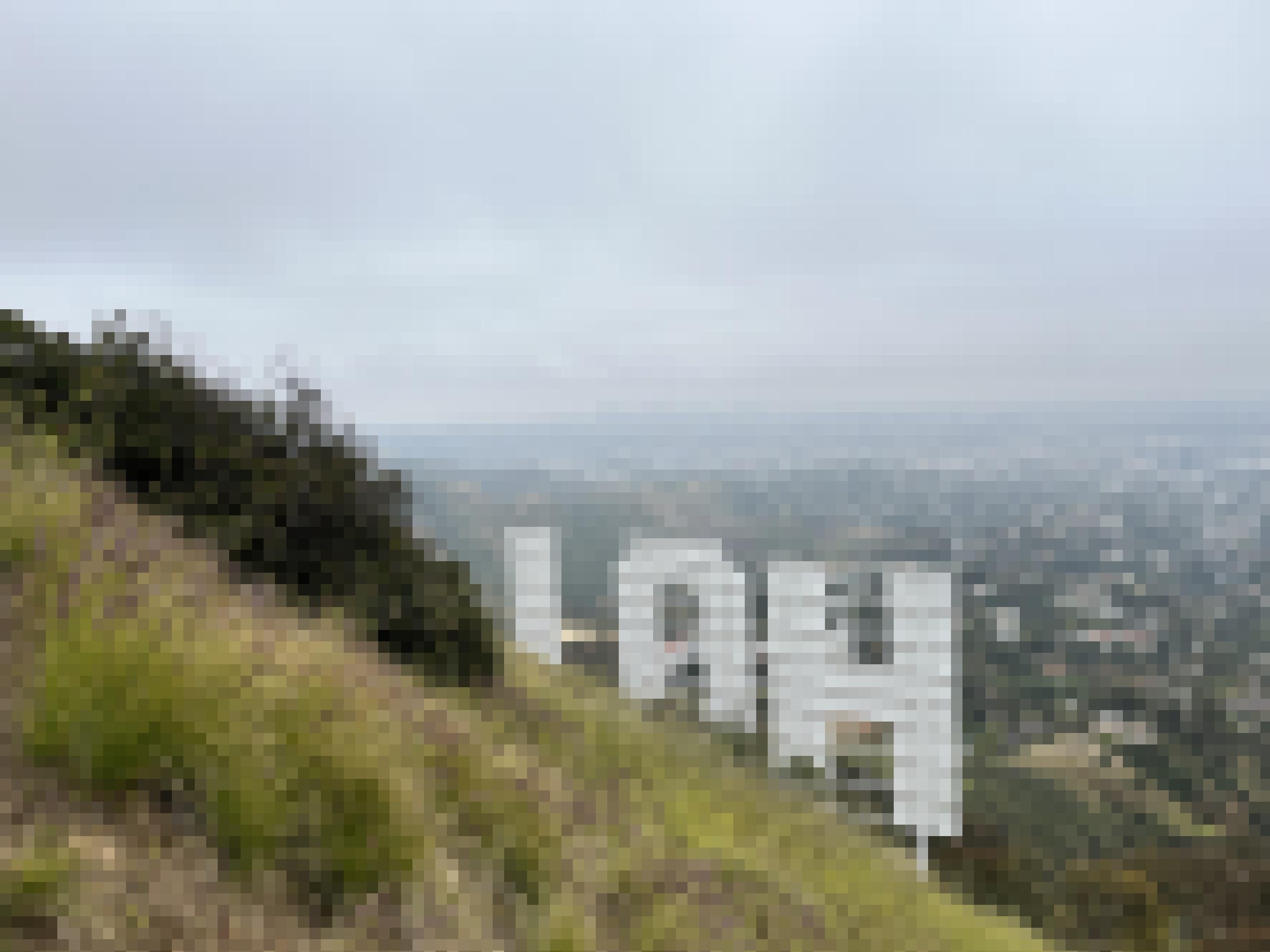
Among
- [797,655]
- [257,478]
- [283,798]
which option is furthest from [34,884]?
[797,655]

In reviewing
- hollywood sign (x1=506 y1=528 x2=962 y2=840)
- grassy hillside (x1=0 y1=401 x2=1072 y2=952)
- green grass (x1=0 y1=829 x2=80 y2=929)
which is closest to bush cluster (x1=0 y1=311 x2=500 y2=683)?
grassy hillside (x1=0 y1=401 x2=1072 y2=952)

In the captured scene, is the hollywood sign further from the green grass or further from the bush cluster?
the green grass

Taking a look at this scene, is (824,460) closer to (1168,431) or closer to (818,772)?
(1168,431)

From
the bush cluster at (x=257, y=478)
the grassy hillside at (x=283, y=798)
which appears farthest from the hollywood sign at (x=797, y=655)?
the grassy hillside at (x=283, y=798)

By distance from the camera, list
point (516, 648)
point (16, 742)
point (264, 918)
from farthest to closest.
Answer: point (516, 648), point (16, 742), point (264, 918)

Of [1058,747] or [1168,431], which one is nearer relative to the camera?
[1058,747]

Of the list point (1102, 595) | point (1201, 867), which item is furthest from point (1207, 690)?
point (1201, 867)
